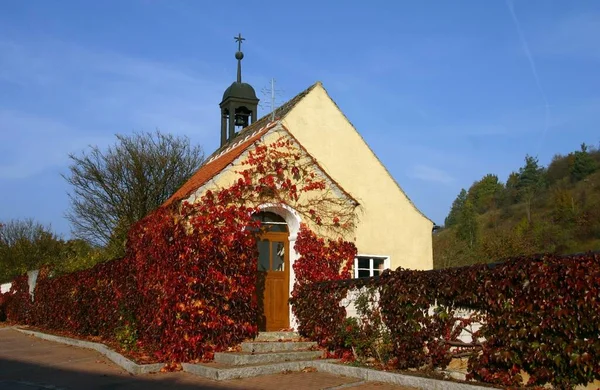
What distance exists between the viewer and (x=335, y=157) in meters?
15.8

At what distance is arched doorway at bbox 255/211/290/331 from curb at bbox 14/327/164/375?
297 centimetres

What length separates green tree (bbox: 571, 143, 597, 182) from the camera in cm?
7188

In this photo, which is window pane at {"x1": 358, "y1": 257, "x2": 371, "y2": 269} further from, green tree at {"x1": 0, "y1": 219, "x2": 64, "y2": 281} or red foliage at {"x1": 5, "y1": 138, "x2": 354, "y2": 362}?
green tree at {"x1": 0, "y1": 219, "x2": 64, "y2": 281}

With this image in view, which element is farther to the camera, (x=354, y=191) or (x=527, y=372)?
(x=354, y=191)

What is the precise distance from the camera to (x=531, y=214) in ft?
224

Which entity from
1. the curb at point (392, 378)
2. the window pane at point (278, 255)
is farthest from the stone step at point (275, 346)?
the window pane at point (278, 255)

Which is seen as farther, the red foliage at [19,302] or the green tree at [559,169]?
the green tree at [559,169]

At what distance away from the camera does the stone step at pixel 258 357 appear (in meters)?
10.2

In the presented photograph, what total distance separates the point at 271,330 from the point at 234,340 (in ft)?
4.66

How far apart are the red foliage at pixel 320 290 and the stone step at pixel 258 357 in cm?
63

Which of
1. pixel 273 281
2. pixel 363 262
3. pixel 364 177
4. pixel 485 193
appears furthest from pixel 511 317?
pixel 485 193

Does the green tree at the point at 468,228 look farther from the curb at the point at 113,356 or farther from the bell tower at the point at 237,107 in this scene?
the curb at the point at 113,356

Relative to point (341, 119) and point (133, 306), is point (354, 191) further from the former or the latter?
point (133, 306)

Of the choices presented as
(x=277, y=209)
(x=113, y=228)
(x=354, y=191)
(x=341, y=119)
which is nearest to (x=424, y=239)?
(x=354, y=191)
